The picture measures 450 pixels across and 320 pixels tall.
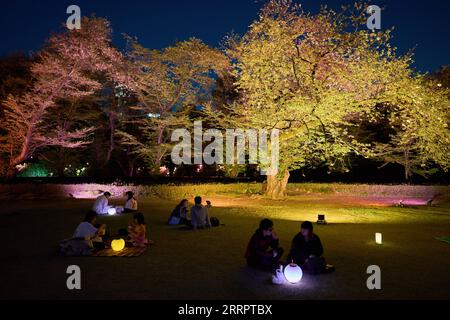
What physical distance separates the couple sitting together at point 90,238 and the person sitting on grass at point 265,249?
359 cm

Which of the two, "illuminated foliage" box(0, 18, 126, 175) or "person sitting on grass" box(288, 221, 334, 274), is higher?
"illuminated foliage" box(0, 18, 126, 175)

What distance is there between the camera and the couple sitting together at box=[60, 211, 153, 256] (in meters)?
9.72

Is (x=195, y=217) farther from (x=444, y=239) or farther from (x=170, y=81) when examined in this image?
(x=170, y=81)

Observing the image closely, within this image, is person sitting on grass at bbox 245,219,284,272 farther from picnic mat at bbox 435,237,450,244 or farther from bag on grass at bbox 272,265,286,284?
picnic mat at bbox 435,237,450,244

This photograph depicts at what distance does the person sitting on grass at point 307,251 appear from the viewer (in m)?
8.23

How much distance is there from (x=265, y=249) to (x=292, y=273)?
1224 millimetres

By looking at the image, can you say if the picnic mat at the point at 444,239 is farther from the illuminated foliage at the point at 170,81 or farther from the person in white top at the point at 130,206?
the illuminated foliage at the point at 170,81

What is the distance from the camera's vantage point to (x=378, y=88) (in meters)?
22.0

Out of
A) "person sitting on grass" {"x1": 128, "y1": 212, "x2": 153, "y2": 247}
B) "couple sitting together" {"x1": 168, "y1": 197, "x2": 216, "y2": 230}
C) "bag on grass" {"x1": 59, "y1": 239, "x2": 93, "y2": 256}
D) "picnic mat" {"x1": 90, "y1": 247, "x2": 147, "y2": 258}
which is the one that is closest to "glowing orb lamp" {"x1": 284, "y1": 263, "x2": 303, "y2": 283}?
"picnic mat" {"x1": 90, "y1": 247, "x2": 147, "y2": 258}

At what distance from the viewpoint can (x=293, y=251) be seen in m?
8.32

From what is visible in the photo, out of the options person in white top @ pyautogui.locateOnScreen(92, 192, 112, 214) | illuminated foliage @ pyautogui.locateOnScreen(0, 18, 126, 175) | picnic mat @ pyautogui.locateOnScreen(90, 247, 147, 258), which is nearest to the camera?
picnic mat @ pyautogui.locateOnScreen(90, 247, 147, 258)

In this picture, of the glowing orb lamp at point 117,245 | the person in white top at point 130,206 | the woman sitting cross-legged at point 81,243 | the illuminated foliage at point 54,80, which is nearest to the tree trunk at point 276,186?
the person in white top at point 130,206

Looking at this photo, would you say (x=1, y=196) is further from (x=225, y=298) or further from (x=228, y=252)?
(x=225, y=298)

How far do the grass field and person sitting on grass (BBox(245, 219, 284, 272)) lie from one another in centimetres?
26
